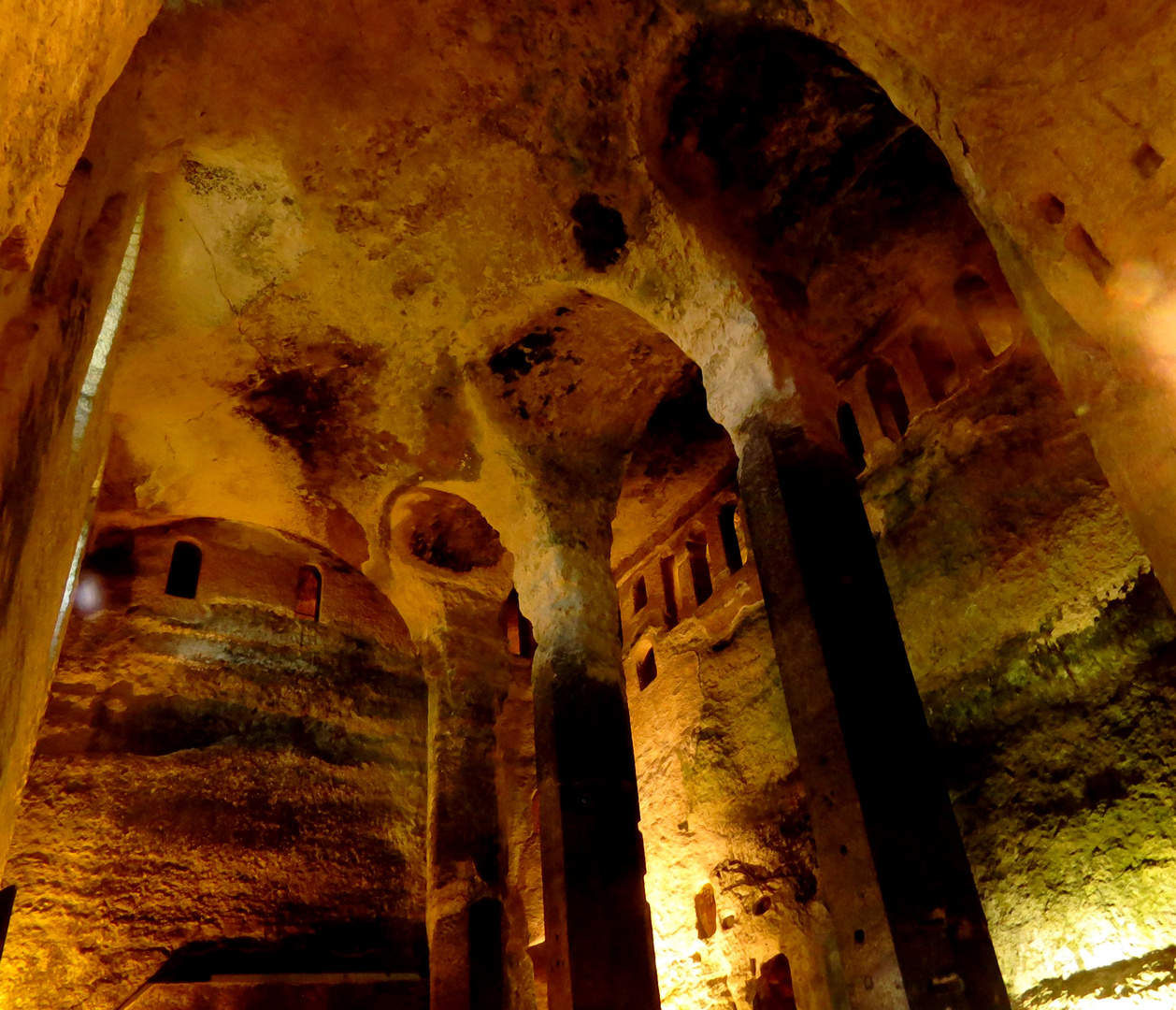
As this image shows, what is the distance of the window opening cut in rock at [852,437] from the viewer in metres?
7.62

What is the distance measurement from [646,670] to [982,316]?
431 centimetres

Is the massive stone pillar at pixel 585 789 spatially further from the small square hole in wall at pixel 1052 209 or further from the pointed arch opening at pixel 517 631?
the small square hole in wall at pixel 1052 209

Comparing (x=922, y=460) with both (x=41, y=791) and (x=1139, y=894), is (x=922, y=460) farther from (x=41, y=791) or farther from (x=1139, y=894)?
(x=41, y=791)

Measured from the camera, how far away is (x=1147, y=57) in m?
2.80

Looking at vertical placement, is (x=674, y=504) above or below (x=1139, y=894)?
above

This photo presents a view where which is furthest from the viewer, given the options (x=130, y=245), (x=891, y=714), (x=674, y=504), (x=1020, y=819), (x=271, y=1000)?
(x=674, y=504)

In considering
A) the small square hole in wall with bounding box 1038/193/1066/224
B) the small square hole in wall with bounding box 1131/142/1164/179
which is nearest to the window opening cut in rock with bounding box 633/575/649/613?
the small square hole in wall with bounding box 1038/193/1066/224

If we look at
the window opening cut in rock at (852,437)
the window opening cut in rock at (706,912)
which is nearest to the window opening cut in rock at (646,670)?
the window opening cut in rock at (706,912)

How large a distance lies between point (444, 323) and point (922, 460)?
367 cm

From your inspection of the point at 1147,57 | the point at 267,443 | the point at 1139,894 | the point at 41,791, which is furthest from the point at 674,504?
the point at 1147,57

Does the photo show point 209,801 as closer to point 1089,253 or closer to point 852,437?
point 852,437

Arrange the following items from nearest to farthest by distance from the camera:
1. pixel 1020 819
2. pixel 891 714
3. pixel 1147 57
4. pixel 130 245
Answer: pixel 1147 57 → pixel 891 714 → pixel 1020 819 → pixel 130 245

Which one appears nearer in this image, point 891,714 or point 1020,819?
point 891,714

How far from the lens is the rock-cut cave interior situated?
132 inches
